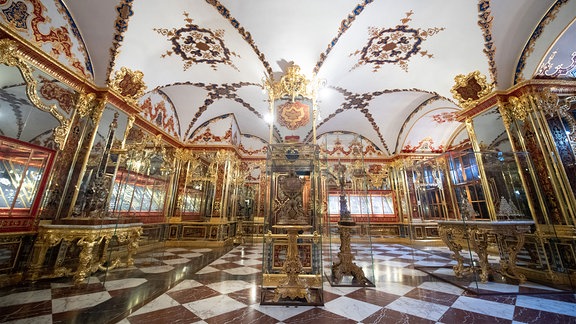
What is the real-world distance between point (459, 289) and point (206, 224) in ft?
21.0

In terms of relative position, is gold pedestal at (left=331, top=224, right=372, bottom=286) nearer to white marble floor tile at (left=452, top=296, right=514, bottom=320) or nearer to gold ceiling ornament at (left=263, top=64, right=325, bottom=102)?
white marble floor tile at (left=452, top=296, right=514, bottom=320)

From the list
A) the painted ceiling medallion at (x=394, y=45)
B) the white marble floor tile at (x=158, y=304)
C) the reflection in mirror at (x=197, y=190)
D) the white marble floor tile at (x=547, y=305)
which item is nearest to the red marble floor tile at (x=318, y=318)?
the white marble floor tile at (x=158, y=304)

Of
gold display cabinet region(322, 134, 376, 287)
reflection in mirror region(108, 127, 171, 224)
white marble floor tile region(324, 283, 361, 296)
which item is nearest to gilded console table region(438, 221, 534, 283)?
gold display cabinet region(322, 134, 376, 287)

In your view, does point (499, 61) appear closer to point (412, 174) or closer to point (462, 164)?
point (462, 164)

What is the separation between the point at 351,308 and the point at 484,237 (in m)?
2.69

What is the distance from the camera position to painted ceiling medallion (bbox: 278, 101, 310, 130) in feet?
14.1

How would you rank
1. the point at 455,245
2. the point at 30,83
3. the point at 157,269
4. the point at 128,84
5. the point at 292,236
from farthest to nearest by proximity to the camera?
1. the point at 128,84
2. the point at 157,269
3. the point at 455,245
4. the point at 30,83
5. the point at 292,236

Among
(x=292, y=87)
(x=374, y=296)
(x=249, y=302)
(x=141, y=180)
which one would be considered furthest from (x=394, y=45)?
(x=141, y=180)

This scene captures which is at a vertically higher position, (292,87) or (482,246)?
(292,87)

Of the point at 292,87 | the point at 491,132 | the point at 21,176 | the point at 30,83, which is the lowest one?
the point at 21,176

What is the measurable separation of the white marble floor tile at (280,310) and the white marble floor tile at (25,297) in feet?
8.04

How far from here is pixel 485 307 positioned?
84.3 inches

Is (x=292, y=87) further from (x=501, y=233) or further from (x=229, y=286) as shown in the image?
(x=501, y=233)

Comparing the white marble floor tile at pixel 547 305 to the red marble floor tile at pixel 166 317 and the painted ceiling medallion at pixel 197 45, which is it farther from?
the painted ceiling medallion at pixel 197 45
